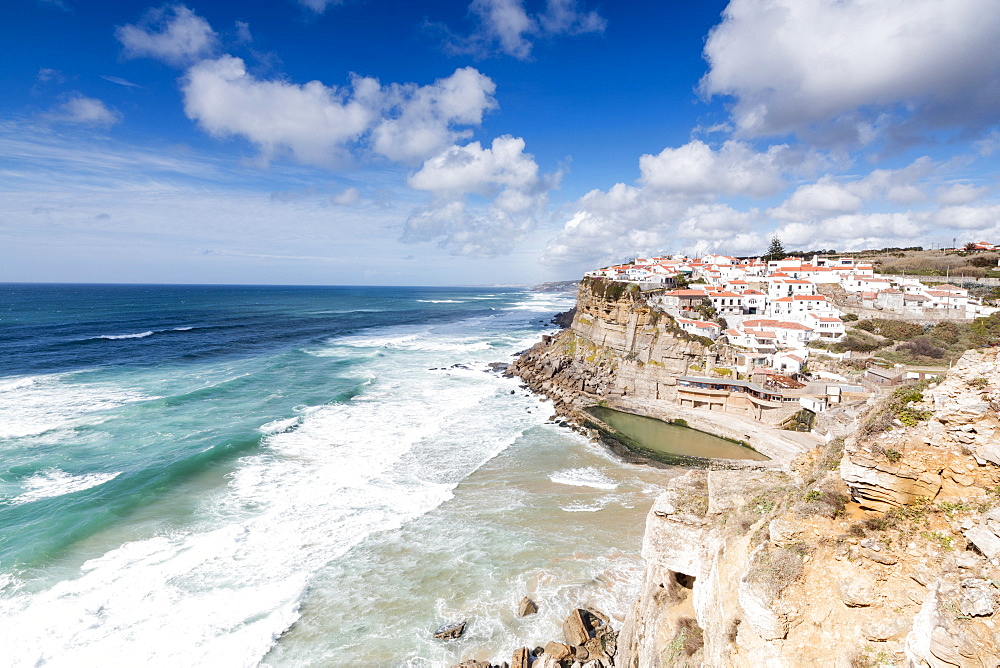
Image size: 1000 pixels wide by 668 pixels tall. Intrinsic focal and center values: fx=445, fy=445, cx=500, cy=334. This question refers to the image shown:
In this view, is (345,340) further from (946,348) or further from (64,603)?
(946,348)

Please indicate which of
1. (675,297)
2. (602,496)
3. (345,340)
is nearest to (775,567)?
(602,496)

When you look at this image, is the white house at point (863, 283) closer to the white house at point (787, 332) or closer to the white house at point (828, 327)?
the white house at point (828, 327)

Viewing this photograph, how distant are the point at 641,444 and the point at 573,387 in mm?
12205

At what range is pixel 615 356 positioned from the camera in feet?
152

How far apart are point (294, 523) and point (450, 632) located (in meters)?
9.63

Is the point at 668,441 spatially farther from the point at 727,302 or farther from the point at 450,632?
the point at 727,302

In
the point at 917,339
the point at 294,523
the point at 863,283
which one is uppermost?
the point at 863,283

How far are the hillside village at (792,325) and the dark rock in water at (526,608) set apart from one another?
82.3ft

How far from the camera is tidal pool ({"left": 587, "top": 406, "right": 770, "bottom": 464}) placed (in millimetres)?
27859

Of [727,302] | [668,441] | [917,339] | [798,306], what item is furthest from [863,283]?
[668,441]

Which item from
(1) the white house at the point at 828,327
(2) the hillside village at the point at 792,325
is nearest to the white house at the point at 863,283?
(2) the hillside village at the point at 792,325

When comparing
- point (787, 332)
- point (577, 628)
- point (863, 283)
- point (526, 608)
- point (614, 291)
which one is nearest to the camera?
point (577, 628)

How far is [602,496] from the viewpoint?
22375 mm

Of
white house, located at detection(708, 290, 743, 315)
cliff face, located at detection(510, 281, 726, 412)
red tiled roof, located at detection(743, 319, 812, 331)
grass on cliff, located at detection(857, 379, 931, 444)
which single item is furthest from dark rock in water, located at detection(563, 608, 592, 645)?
white house, located at detection(708, 290, 743, 315)
